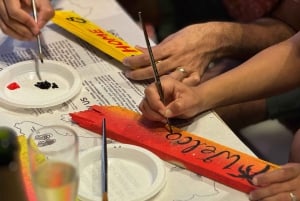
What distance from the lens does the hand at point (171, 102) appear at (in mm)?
1025

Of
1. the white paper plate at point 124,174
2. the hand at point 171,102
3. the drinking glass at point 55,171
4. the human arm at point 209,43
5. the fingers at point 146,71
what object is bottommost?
the white paper plate at point 124,174

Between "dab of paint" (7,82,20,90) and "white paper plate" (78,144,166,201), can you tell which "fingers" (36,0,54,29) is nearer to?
"dab of paint" (7,82,20,90)

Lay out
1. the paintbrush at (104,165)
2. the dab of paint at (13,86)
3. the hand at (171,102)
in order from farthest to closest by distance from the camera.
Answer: the dab of paint at (13,86)
the hand at (171,102)
the paintbrush at (104,165)

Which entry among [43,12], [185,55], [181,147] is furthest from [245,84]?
[43,12]

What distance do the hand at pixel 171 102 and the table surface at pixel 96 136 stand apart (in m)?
0.04

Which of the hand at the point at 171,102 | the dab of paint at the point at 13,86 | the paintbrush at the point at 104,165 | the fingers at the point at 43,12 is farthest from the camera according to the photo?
the fingers at the point at 43,12

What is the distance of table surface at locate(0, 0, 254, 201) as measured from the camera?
2.96 ft

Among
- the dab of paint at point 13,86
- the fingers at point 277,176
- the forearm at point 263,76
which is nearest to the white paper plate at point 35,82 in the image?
the dab of paint at point 13,86

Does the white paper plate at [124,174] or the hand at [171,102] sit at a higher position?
the hand at [171,102]

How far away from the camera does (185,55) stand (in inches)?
49.1

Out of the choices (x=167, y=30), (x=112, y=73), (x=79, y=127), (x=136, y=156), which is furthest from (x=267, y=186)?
(x=167, y=30)

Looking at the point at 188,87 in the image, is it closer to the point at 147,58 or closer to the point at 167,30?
the point at 147,58

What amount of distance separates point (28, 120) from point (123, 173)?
241 mm

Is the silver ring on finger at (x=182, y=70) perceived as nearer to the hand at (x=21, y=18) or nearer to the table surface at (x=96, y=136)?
the table surface at (x=96, y=136)
